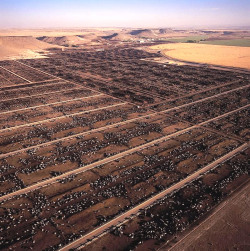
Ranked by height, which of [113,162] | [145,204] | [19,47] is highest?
[19,47]

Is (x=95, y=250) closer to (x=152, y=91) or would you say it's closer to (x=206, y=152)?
(x=206, y=152)

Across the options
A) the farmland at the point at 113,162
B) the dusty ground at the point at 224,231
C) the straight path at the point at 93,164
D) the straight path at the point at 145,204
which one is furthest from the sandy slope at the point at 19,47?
the dusty ground at the point at 224,231

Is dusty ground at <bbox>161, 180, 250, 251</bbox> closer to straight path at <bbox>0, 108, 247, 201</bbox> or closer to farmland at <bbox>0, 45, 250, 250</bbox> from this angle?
farmland at <bbox>0, 45, 250, 250</bbox>

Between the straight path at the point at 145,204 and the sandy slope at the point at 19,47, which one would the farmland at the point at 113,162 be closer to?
the straight path at the point at 145,204

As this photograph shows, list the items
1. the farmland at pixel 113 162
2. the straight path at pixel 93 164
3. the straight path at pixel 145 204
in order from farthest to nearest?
the straight path at pixel 93 164 < the farmland at pixel 113 162 < the straight path at pixel 145 204

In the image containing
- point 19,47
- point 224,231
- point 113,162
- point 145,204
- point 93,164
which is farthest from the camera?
point 19,47

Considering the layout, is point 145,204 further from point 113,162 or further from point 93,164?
point 93,164

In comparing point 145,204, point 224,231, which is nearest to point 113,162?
point 145,204
